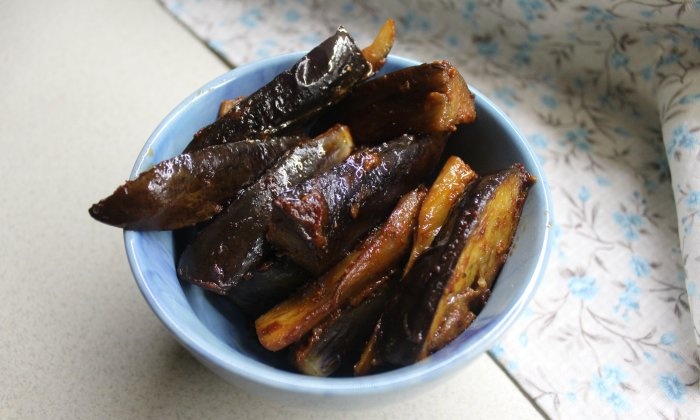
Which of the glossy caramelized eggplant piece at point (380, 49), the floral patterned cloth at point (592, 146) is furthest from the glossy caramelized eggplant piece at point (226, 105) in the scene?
the floral patterned cloth at point (592, 146)

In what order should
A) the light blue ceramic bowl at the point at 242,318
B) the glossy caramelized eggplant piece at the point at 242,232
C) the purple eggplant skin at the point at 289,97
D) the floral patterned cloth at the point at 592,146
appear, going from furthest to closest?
1. the floral patterned cloth at the point at 592,146
2. the purple eggplant skin at the point at 289,97
3. the glossy caramelized eggplant piece at the point at 242,232
4. the light blue ceramic bowl at the point at 242,318

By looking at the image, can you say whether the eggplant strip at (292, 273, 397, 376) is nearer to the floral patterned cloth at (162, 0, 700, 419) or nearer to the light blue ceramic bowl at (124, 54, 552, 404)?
the light blue ceramic bowl at (124, 54, 552, 404)

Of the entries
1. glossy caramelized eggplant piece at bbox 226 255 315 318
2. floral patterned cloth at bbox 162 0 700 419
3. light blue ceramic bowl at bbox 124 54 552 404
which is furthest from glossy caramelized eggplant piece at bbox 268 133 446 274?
floral patterned cloth at bbox 162 0 700 419

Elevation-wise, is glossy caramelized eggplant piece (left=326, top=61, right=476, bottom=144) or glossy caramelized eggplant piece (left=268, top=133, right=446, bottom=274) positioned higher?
glossy caramelized eggplant piece (left=326, top=61, right=476, bottom=144)

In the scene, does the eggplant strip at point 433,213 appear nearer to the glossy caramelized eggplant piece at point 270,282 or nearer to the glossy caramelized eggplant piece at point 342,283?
the glossy caramelized eggplant piece at point 342,283

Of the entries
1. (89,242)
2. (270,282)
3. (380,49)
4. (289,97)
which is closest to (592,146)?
(380,49)
